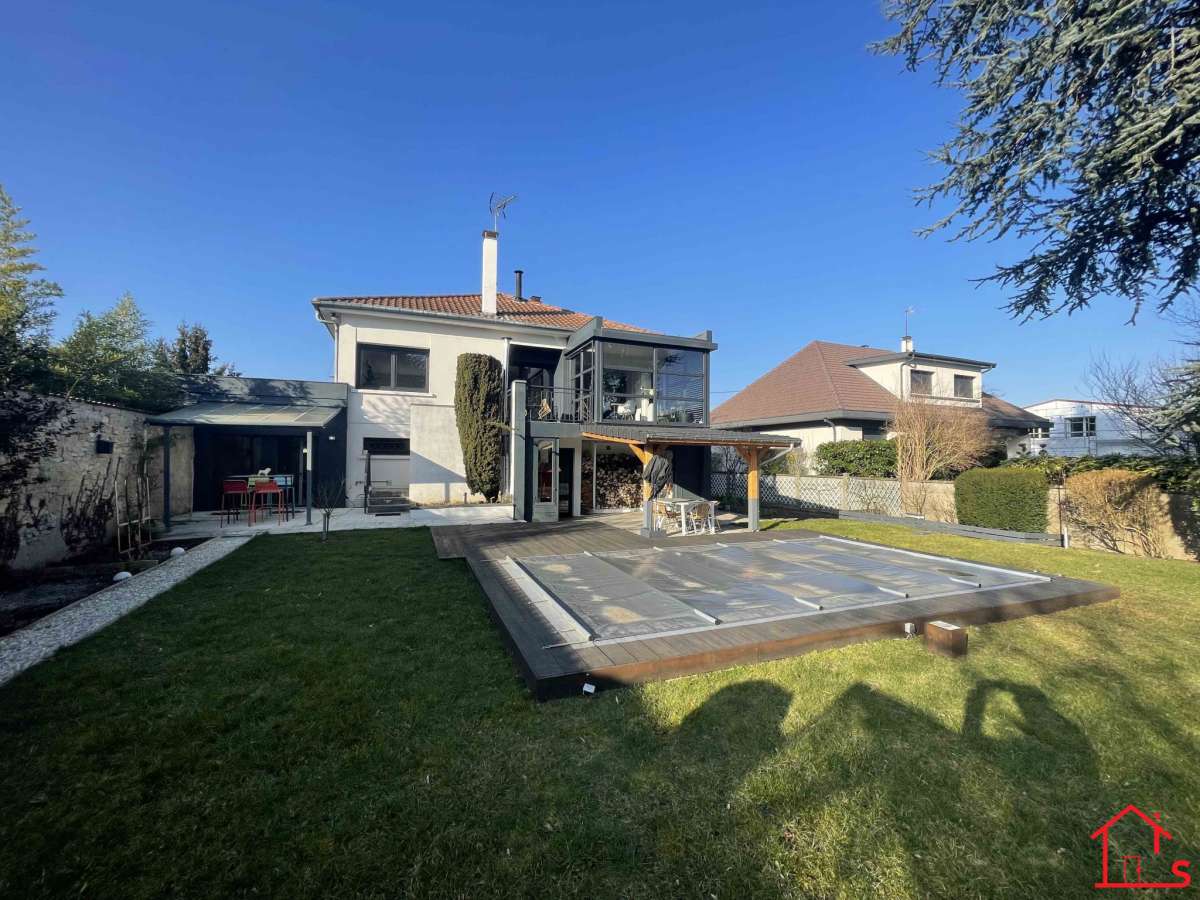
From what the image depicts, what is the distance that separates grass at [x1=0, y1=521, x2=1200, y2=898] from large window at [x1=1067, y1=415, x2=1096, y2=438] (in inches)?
995

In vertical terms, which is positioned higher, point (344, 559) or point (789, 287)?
point (789, 287)

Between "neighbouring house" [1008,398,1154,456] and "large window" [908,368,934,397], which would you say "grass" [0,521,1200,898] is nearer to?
"large window" [908,368,934,397]

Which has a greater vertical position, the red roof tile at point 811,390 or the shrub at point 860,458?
the red roof tile at point 811,390

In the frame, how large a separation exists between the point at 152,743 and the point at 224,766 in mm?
624

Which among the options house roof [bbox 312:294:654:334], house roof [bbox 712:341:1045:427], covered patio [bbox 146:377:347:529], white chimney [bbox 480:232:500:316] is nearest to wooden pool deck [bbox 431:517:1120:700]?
covered patio [bbox 146:377:347:529]

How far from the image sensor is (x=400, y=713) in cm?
319

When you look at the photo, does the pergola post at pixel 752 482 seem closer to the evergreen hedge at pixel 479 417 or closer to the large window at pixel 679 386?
the large window at pixel 679 386

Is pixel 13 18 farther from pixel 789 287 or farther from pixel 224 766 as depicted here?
pixel 789 287

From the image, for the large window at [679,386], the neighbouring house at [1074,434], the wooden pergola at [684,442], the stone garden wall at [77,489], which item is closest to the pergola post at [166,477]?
the stone garden wall at [77,489]

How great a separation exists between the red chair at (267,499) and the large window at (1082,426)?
106 feet

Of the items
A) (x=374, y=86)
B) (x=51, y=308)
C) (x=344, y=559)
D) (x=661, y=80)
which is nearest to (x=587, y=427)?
(x=344, y=559)

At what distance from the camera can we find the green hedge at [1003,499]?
400 inches

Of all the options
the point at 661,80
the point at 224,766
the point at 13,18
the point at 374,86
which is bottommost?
the point at 224,766

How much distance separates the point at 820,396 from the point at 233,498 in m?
20.4
